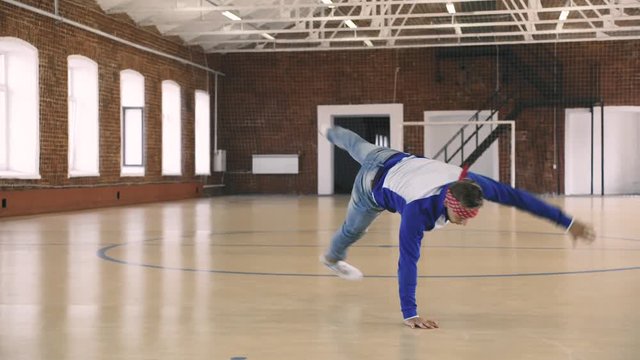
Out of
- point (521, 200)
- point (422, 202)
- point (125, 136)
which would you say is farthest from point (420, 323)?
point (125, 136)

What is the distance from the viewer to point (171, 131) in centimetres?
2155

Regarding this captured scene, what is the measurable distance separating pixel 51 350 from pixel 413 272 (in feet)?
5.54

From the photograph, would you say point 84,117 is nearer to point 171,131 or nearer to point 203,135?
point 171,131

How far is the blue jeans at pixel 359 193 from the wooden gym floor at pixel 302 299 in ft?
1.19

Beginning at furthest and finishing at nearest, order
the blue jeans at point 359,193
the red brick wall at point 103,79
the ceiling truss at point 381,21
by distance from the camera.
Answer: the ceiling truss at point 381,21, the red brick wall at point 103,79, the blue jeans at point 359,193

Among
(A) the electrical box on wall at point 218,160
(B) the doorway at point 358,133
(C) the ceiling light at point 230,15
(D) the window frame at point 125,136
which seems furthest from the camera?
(B) the doorway at point 358,133

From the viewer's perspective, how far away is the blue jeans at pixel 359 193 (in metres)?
4.46

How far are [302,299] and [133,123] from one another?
1505cm

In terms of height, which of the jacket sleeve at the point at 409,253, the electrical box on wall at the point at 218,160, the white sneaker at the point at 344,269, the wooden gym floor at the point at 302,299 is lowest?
the wooden gym floor at the point at 302,299

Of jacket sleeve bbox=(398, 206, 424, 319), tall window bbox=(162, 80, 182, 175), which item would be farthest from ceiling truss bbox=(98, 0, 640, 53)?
jacket sleeve bbox=(398, 206, 424, 319)

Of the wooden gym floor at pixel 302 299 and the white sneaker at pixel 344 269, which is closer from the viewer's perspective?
the wooden gym floor at pixel 302 299

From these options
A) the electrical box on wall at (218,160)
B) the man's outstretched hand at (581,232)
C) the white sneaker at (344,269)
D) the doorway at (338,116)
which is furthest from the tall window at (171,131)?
the man's outstretched hand at (581,232)

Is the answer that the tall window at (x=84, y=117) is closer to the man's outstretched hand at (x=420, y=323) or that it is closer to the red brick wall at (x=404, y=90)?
the red brick wall at (x=404, y=90)

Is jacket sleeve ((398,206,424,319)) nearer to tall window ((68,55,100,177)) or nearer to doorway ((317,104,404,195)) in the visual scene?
tall window ((68,55,100,177))
